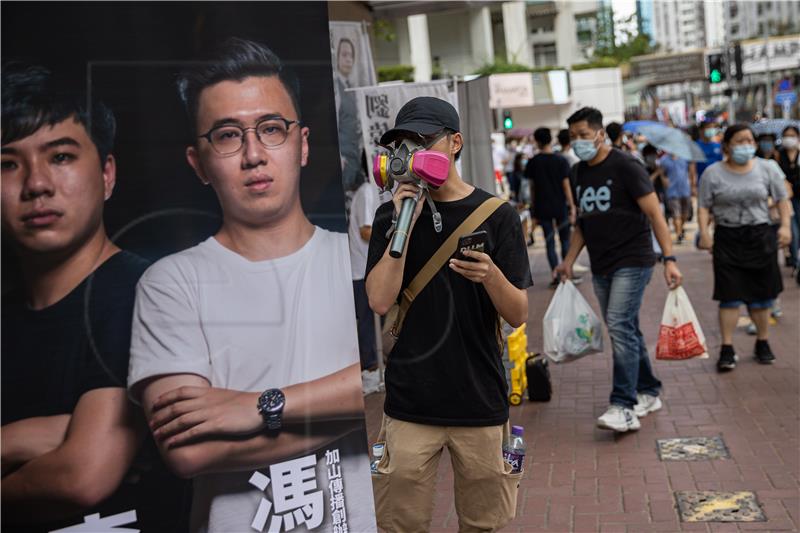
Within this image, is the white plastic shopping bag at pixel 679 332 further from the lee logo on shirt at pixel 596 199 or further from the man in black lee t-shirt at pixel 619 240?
the lee logo on shirt at pixel 596 199

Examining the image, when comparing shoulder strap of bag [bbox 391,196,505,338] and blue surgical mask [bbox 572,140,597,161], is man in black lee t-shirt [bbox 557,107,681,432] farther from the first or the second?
shoulder strap of bag [bbox 391,196,505,338]

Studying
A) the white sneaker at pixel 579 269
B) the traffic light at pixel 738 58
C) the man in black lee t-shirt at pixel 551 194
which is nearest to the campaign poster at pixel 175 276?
the man in black lee t-shirt at pixel 551 194

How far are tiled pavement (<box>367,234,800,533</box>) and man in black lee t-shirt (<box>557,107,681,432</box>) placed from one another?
1.10 ft

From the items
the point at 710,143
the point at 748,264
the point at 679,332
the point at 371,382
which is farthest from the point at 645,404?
the point at 710,143

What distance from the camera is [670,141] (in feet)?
35.0

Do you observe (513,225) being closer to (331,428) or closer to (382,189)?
(382,189)

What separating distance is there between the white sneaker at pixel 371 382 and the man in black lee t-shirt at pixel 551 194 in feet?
19.1

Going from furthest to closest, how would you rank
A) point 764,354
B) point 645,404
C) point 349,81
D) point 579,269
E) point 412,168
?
1. point 579,269
2. point 349,81
3. point 764,354
4. point 645,404
5. point 412,168

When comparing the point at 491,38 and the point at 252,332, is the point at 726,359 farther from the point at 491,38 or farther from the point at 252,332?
the point at 491,38

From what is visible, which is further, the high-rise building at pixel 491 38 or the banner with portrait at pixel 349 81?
the high-rise building at pixel 491 38

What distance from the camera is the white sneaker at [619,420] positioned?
6.55m

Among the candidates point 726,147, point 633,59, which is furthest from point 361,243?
point 633,59

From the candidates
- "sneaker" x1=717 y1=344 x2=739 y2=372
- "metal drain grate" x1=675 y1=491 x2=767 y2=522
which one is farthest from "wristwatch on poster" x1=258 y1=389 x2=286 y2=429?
"sneaker" x1=717 y1=344 x2=739 y2=372

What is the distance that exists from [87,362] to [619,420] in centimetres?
479
